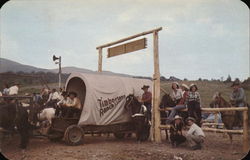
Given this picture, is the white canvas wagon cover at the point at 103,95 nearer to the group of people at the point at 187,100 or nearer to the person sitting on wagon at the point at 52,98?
the person sitting on wagon at the point at 52,98

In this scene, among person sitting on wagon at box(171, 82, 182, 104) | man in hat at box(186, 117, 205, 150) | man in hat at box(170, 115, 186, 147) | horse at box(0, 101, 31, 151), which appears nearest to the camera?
horse at box(0, 101, 31, 151)

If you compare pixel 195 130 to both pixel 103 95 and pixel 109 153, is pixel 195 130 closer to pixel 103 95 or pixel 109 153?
pixel 109 153

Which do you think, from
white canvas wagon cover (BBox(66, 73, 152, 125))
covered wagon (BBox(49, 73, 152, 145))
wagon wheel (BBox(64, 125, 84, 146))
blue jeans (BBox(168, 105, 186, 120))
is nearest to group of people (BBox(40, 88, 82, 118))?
covered wagon (BBox(49, 73, 152, 145))

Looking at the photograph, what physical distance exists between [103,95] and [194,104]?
319 cm

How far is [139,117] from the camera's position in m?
11.8

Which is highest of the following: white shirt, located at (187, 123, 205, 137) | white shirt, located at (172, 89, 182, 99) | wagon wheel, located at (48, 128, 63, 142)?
white shirt, located at (172, 89, 182, 99)

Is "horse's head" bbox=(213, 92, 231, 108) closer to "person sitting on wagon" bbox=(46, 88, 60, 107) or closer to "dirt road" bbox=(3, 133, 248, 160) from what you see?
"dirt road" bbox=(3, 133, 248, 160)

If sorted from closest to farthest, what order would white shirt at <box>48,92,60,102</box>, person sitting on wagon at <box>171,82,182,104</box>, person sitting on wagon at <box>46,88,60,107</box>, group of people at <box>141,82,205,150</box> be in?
group of people at <box>141,82,205,150</box> < person sitting on wagon at <box>171,82,182,104</box> < person sitting on wagon at <box>46,88,60,107</box> < white shirt at <box>48,92,60,102</box>

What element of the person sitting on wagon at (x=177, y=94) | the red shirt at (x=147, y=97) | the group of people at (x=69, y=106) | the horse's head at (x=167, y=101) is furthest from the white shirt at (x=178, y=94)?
the group of people at (x=69, y=106)

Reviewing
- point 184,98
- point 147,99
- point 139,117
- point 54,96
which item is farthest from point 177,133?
point 54,96

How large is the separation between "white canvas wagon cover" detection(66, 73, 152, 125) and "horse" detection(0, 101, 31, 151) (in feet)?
6.49

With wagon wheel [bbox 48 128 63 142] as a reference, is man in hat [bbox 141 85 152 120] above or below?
above

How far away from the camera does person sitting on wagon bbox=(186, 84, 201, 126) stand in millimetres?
10586

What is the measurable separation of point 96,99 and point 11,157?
12.3 feet
